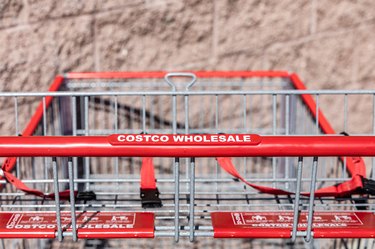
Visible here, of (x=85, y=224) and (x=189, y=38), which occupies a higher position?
(x=189, y=38)

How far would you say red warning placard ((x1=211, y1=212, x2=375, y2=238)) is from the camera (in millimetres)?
1706

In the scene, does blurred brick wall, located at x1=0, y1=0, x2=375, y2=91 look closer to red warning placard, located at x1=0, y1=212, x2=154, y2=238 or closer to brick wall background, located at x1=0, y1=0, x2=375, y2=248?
brick wall background, located at x1=0, y1=0, x2=375, y2=248

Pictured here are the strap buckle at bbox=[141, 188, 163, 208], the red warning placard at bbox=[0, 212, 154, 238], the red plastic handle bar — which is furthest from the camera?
the strap buckle at bbox=[141, 188, 163, 208]

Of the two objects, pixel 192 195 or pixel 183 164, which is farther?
pixel 183 164

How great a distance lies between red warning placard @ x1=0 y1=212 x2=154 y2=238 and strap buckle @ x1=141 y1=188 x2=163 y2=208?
0.12m

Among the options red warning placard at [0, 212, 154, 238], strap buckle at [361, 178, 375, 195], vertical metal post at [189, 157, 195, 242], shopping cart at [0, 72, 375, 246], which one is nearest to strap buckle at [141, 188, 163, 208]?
shopping cart at [0, 72, 375, 246]

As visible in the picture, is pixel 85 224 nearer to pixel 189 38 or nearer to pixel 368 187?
pixel 368 187

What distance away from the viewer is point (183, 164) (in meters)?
2.95

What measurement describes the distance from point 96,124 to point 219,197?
3.00 ft

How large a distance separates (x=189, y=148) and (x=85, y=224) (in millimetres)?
450

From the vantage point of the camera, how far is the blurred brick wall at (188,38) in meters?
2.71

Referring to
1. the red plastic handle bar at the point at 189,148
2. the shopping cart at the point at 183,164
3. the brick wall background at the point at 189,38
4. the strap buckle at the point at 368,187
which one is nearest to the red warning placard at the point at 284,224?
the shopping cart at the point at 183,164

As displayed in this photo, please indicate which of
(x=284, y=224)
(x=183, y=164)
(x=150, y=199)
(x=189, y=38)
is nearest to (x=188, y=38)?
(x=189, y=38)

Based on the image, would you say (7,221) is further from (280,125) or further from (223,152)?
(280,125)
